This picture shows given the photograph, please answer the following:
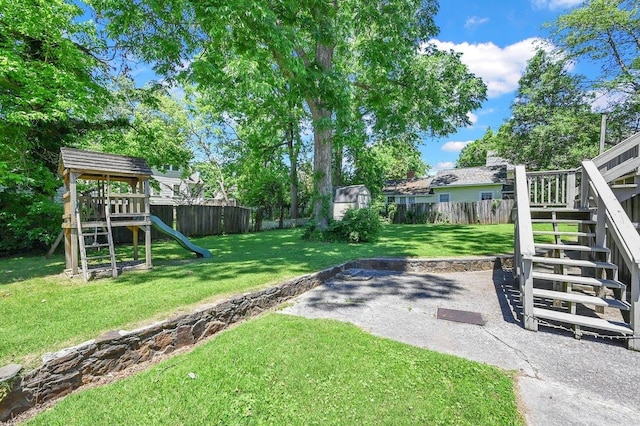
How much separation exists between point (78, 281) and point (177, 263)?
1886mm

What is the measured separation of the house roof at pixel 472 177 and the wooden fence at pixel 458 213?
4822 mm

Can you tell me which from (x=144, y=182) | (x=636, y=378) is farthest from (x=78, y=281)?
(x=636, y=378)

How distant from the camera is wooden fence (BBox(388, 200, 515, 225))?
17.2 meters

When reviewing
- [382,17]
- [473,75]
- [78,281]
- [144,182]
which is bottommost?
[78,281]

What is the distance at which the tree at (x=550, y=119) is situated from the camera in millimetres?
17062

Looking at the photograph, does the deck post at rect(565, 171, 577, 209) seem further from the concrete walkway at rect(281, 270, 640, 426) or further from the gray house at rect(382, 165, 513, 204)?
the gray house at rect(382, 165, 513, 204)

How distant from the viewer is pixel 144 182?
260 inches

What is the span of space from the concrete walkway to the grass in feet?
0.95

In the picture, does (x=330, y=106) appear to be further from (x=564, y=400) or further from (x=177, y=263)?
(x=564, y=400)

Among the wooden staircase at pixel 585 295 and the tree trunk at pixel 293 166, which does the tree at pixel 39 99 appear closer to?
the wooden staircase at pixel 585 295

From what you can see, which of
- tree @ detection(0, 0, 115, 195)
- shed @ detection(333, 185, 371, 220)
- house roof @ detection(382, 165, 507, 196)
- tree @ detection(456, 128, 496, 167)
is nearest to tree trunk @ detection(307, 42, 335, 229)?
shed @ detection(333, 185, 371, 220)

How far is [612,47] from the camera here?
16969mm

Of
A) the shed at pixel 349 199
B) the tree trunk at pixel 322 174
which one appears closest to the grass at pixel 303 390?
the tree trunk at pixel 322 174

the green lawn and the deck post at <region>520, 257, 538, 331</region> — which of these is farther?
the deck post at <region>520, 257, 538, 331</region>
